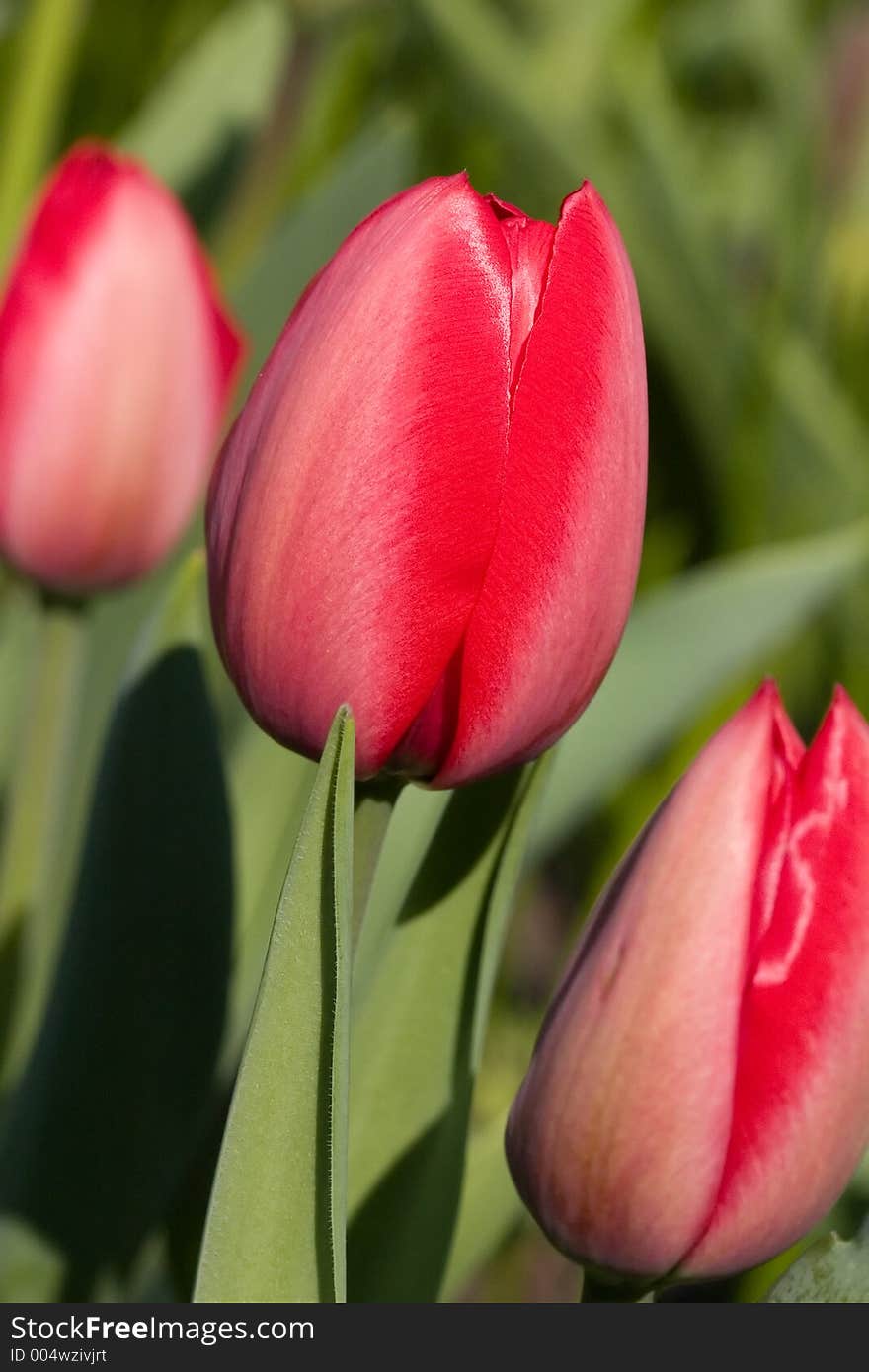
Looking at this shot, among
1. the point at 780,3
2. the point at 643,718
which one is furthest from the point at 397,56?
the point at 643,718

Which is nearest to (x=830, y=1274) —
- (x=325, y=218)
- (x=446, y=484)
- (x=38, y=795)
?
(x=446, y=484)

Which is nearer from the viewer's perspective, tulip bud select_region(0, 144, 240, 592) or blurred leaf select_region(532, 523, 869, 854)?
tulip bud select_region(0, 144, 240, 592)

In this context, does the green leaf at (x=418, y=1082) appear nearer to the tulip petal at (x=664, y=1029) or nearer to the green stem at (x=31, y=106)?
the tulip petal at (x=664, y=1029)

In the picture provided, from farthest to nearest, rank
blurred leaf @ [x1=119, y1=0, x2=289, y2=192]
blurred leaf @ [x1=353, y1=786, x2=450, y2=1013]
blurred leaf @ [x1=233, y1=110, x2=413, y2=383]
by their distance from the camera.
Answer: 1. blurred leaf @ [x1=119, y1=0, x2=289, y2=192]
2. blurred leaf @ [x1=233, y1=110, x2=413, y2=383]
3. blurred leaf @ [x1=353, y1=786, x2=450, y2=1013]

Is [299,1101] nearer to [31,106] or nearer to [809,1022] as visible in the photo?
[809,1022]

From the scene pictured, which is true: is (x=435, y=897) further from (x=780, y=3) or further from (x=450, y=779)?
(x=780, y=3)

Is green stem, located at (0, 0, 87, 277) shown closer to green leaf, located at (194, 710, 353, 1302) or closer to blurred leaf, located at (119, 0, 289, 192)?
blurred leaf, located at (119, 0, 289, 192)

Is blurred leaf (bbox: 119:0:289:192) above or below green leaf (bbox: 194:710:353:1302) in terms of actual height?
above

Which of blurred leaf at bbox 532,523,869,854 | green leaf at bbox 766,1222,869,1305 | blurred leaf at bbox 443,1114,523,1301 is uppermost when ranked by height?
green leaf at bbox 766,1222,869,1305

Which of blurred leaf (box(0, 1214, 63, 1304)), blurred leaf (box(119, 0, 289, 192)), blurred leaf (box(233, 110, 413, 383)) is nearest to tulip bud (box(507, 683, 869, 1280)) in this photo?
blurred leaf (box(0, 1214, 63, 1304))

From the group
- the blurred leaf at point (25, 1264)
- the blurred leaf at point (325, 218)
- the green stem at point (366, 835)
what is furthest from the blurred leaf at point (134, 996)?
the blurred leaf at point (325, 218)
